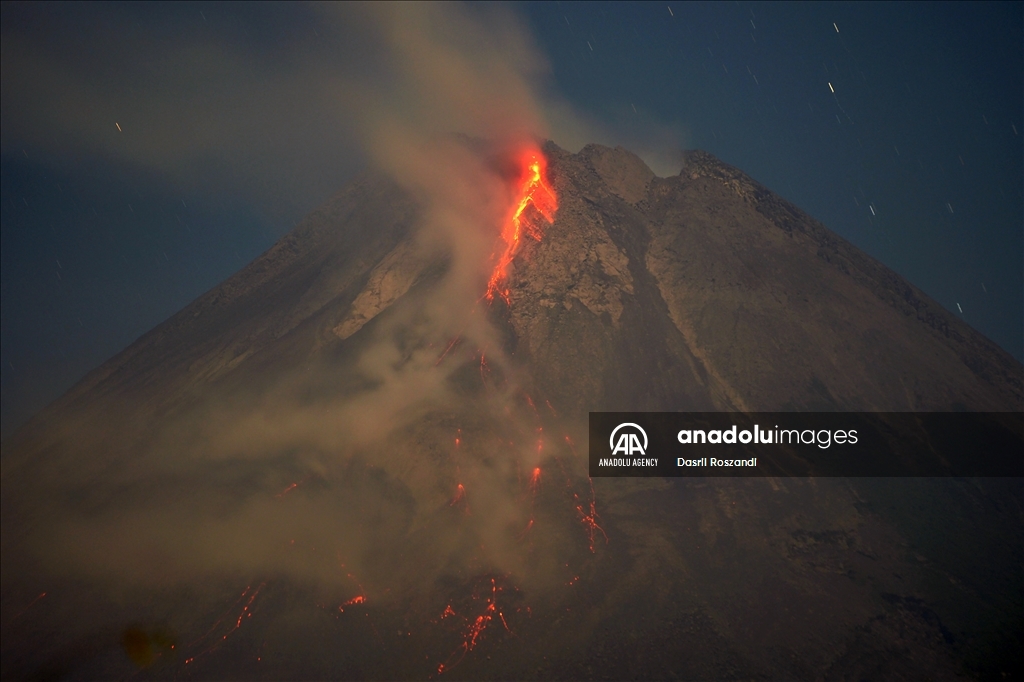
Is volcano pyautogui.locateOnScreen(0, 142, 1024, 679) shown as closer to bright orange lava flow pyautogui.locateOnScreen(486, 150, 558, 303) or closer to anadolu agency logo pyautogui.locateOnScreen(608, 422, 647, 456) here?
bright orange lava flow pyautogui.locateOnScreen(486, 150, 558, 303)

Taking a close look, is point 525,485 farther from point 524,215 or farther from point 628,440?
point 524,215

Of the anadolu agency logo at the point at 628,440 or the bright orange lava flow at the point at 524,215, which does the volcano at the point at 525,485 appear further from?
the anadolu agency logo at the point at 628,440

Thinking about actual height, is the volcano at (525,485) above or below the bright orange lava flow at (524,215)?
below

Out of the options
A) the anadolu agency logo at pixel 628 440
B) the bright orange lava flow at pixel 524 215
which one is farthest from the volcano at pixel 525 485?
the anadolu agency logo at pixel 628 440

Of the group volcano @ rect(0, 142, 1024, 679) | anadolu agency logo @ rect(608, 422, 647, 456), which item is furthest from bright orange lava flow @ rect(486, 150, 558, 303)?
anadolu agency logo @ rect(608, 422, 647, 456)

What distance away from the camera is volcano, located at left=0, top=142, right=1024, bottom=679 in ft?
120

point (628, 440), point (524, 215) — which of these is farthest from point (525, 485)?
point (524, 215)

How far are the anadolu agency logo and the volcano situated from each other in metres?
2.94

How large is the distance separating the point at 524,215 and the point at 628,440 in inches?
1380

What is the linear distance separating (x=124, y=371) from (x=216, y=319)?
45.8 feet

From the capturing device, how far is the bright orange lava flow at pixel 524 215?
6944 cm

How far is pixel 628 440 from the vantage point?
54.0 metres

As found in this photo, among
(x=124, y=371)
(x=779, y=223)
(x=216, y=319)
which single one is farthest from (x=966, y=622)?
(x=124, y=371)

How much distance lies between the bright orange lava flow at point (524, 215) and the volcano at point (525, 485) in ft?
2.17
